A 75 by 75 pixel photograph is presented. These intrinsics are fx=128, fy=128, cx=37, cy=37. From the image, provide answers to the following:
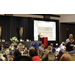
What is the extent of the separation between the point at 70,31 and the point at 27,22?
580 centimetres

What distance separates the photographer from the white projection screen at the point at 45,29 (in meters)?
11.0

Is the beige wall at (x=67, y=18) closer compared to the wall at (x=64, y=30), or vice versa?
the beige wall at (x=67, y=18)

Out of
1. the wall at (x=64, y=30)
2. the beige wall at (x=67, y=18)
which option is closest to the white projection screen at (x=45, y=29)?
the beige wall at (x=67, y=18)

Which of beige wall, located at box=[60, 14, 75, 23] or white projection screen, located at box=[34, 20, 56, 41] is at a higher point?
beige wall, located at box=[60, 14, 75, 23]

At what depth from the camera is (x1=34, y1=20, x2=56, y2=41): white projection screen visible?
11.0m

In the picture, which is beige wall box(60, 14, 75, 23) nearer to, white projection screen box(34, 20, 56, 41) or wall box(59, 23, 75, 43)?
wall box(59, 23, 75, 43)

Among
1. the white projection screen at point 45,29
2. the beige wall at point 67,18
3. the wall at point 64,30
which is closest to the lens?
the white projection screen at point 45,29

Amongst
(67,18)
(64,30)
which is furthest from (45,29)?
(64,30)

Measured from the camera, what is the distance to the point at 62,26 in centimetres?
1334

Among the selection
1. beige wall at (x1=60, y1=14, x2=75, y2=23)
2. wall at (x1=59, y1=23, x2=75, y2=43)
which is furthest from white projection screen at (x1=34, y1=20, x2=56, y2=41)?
wall at (x1=59, y1=23, x2=75, y2=43)

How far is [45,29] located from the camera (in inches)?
451

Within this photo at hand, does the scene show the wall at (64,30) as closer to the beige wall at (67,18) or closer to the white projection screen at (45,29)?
the beige wall at (67,18)
